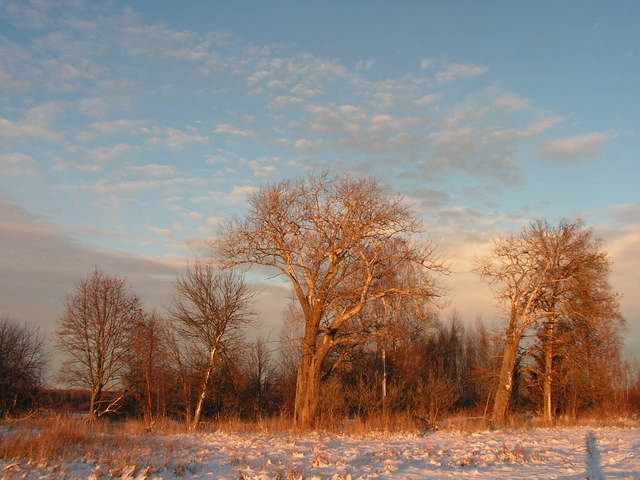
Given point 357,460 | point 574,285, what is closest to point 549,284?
point 574,285

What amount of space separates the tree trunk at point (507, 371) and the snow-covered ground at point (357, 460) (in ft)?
36.1

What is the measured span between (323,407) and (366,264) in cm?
900

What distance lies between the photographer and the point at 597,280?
96.2 ft

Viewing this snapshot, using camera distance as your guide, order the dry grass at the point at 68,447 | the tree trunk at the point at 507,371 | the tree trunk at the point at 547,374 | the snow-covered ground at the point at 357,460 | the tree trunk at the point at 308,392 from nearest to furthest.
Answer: the snow-covered ground at the point at 357,460
the dry grass at the point at 68,447
the tree trunk at the point at 308,392
the tree trunk at the point at 507,371
the tree trunk at the point at 547,374

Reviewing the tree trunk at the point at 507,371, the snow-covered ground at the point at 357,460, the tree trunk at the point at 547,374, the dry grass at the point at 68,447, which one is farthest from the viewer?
the tree trunk at the point at 547,374

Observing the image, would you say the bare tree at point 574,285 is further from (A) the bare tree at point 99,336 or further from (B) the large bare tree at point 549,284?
(A) the bare tree at point 99,336

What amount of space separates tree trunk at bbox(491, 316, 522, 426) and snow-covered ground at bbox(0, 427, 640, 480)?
36.1ft

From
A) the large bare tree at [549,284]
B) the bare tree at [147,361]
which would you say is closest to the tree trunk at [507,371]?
the large bare tree at [549,284]

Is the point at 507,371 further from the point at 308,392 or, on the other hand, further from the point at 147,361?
the point at 147,361

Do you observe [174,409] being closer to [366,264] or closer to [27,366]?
[27,366]

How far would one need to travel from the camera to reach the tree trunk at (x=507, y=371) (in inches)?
1080

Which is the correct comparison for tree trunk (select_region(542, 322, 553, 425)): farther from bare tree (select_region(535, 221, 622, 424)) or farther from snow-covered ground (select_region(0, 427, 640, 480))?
snow-covered ground (select_region(0, 427, 640, 480))

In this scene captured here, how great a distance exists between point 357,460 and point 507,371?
18.5 metres

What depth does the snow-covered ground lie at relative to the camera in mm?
9211
